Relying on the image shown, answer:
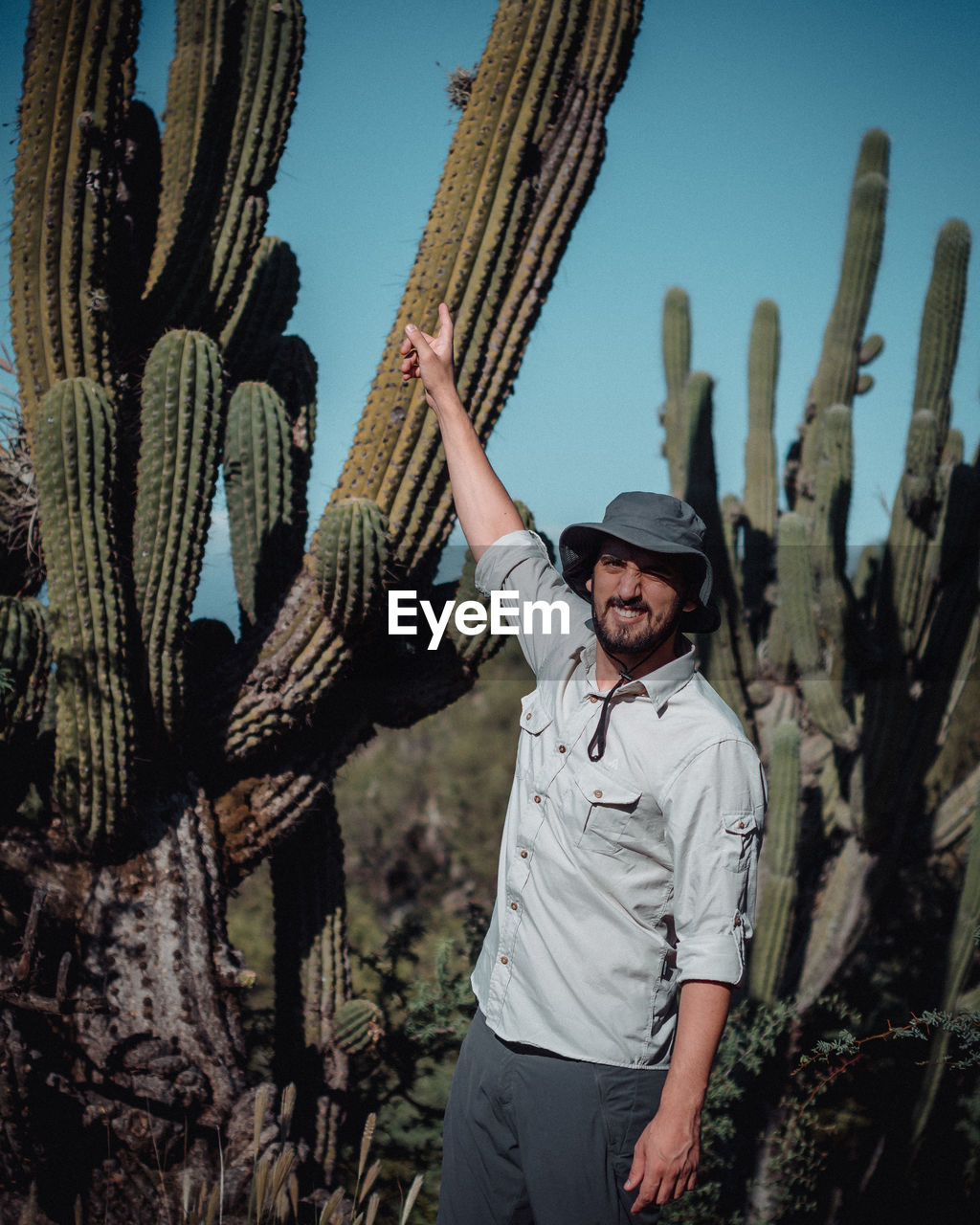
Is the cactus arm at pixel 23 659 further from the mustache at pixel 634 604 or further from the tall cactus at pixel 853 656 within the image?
the tall cactus at pixel 853 656

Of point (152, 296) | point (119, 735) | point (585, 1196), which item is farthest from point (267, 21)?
point (585, 1196)

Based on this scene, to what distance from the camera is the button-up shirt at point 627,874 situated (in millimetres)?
1625

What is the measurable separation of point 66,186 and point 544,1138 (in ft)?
9.28

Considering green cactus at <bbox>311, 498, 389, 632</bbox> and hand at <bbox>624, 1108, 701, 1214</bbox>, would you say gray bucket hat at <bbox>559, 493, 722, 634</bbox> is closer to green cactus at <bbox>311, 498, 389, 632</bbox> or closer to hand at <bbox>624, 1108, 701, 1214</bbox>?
hand at <bbox>624, 1108, 701, 1214</bbox>

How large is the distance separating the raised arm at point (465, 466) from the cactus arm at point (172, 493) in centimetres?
82

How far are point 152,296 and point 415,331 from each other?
134 cm

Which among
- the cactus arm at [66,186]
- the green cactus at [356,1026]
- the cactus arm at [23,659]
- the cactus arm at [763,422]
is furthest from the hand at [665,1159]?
the cactus arm at [763,422]

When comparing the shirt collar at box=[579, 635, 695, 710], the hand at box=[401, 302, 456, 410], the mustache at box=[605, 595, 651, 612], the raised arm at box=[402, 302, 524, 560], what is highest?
the hand at box=[401, 302, 456, 410]

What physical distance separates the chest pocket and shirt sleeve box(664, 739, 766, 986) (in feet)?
0.26

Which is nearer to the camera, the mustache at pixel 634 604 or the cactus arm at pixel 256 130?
the mustache at pixel 634 604

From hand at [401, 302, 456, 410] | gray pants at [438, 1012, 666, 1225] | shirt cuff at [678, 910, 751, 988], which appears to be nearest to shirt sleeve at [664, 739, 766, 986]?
shirt cuff at [678, 910, 751, 988]

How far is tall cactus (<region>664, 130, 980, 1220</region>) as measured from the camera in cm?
468

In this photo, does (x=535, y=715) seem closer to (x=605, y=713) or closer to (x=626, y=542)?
(x=605, y=713)

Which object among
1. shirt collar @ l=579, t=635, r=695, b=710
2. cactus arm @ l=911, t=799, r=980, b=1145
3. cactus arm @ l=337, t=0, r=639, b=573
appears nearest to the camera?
shirt collar @ l=579, t=635, r=695, b=710
